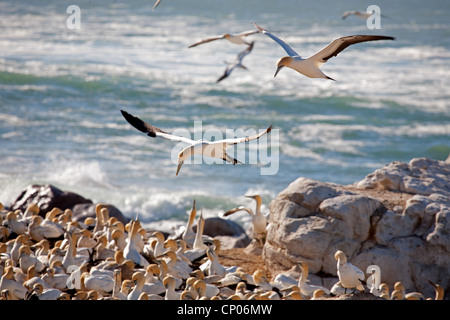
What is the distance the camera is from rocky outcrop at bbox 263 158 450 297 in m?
8.45

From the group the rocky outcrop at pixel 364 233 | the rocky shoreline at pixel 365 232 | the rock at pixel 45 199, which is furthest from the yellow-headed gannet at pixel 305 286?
the rock at pixel 45 199

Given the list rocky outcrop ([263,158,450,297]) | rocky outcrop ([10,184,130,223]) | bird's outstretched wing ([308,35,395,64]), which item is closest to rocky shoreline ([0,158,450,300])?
rocky outcrop ([263,158,450,297])

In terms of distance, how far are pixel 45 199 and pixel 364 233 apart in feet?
19.7

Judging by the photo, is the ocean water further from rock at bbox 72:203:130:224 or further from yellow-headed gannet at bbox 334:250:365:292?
yellow-headed gannet at bbox 334:250:365:292

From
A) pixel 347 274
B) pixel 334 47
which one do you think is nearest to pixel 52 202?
pixel 347 274

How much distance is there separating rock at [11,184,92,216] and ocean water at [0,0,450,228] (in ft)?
7.84

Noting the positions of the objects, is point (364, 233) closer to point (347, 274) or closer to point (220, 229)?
point (347, 274)

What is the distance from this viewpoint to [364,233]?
28.3 feet

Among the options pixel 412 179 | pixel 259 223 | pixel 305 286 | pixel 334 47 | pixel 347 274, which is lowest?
pixel 305 286

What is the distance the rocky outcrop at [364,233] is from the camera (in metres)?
8.45

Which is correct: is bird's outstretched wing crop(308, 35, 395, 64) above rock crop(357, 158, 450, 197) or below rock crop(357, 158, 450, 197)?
above
